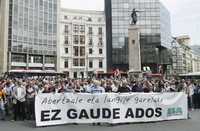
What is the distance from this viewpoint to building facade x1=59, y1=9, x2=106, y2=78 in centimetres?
10700

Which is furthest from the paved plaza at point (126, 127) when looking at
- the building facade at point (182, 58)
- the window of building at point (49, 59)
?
the building facade at point (182, 58)

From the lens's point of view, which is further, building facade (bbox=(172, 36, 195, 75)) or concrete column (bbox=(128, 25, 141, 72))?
building facade (bbox=(172, 36, 195, 75))

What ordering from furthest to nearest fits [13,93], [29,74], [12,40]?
[12,40] < [29,74] < [13,93]

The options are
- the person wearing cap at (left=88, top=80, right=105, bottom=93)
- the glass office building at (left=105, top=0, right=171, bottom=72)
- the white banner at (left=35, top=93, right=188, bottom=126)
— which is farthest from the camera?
the glass office building at (left=105, top=0, right=171, bottom=72)

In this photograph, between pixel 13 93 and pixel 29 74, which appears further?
pixel 29 74

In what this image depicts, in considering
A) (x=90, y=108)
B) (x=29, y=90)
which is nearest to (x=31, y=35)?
(x=29, y=90)

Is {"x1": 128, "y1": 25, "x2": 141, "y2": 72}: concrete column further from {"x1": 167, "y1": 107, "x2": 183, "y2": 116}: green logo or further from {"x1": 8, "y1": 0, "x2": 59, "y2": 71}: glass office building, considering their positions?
{"x1": 8, "y1": 0, "x2": 59, "y2": 71}: glass office building

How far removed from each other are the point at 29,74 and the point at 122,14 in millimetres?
42666

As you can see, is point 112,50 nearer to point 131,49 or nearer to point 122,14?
point 122,14

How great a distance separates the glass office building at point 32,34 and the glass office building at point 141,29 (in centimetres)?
2124

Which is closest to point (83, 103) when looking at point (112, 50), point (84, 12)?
point (112, 50)

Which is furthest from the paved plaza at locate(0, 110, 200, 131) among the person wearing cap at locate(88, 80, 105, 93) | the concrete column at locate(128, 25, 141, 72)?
the concrete column at locate(128, 25, 141, 72)

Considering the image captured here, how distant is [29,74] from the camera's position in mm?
68500

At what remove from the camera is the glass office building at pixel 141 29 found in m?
102
